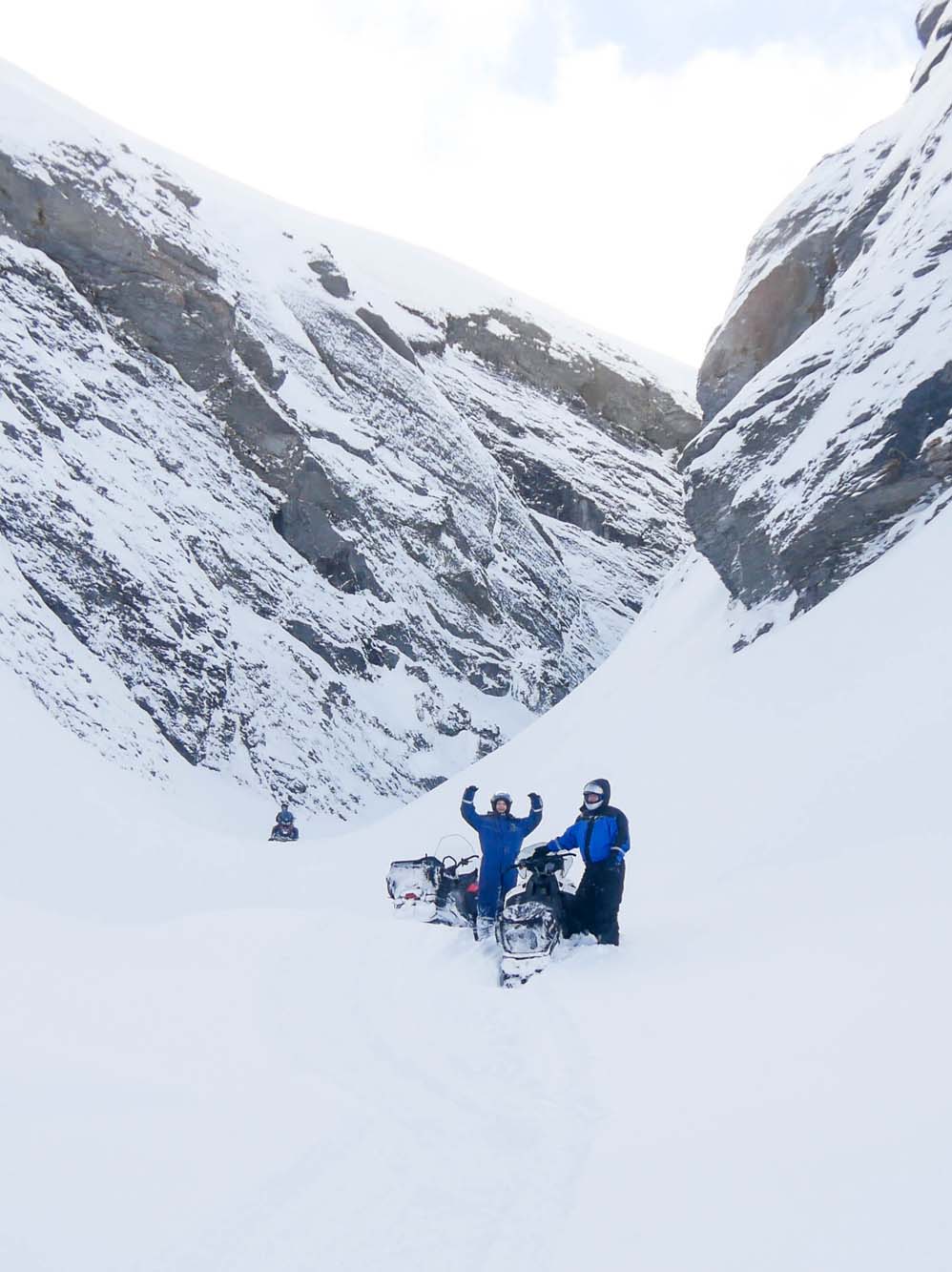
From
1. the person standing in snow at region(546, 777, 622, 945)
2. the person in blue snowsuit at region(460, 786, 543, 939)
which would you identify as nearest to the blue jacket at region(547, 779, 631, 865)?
the person standing in snow at region(546, 777, 622, 945)

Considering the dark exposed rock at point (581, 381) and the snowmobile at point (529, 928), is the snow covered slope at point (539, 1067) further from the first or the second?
the dark exposed rock at point (581, 381)

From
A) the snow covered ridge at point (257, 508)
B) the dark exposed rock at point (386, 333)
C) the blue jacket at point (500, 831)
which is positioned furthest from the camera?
the dark exposed rock at point (386, 333)

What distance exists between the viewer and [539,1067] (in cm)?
459

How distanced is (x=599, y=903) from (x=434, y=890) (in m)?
3.12

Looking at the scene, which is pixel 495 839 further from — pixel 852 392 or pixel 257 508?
pixel 257 508

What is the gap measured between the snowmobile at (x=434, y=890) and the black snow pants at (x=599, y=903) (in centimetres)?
234

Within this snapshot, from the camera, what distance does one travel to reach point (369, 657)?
36906 millimetres

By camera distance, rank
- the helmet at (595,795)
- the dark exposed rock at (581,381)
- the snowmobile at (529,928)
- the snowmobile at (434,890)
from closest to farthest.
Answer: the snowmobile at (529,928)
the helmet at (595,795)
the snowmobile at (434,890)
the dark exposed rock at (581,381)

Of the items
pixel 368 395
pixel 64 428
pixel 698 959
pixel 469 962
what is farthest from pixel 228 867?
pixel 368 395

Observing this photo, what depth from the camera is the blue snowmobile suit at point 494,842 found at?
341 inches

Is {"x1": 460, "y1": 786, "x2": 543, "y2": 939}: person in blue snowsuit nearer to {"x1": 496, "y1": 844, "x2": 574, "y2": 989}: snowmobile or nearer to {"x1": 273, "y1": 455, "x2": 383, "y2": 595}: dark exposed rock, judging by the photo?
{"x1": 496, "y1": 844, "x2": 574, "y2": 989}: snowmobile

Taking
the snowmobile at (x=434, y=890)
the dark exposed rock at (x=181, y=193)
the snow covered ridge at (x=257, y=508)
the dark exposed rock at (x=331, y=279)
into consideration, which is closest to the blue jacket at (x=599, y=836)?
the snowmobile at (x=434, y=890)

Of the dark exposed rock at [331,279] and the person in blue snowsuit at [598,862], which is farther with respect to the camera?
the dark exposed rock at [331,279]

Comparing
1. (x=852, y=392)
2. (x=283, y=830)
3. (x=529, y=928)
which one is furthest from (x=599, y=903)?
(x=283, y=830)
